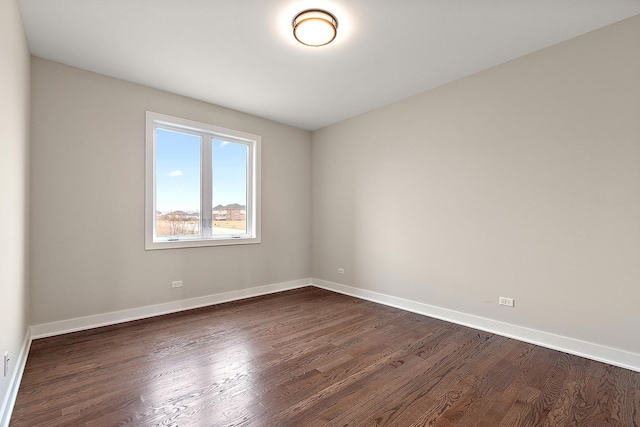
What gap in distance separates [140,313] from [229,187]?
198cm

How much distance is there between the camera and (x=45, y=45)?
9.02ft

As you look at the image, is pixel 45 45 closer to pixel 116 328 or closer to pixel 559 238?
pixel 116 328

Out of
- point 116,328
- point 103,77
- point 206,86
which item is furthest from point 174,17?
point 116,328

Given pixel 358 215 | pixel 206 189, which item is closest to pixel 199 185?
pixel 206 189

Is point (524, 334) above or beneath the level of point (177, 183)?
beneath

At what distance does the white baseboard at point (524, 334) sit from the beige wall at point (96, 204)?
→ 7.98ft

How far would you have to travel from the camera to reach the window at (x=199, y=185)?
3.75 m

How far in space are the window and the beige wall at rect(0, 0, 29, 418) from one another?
113 cm

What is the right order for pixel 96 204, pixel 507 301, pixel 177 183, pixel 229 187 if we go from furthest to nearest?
1. pixel 229 187
2. pixel 177 183
3. pixel 96 204
4. pixel 507 301

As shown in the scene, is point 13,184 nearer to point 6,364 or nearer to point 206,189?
point 6,364

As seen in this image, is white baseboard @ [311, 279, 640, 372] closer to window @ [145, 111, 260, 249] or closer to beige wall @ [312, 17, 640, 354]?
beige wall @ [312, 17, 640, 354]

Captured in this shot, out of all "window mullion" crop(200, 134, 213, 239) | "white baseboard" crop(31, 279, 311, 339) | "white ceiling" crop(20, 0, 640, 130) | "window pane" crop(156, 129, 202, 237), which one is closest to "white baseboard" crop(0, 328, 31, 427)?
"white baseboard" crop(31, 279, 311, 339)

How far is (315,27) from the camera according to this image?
239cm

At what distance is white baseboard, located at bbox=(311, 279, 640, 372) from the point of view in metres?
2.43
